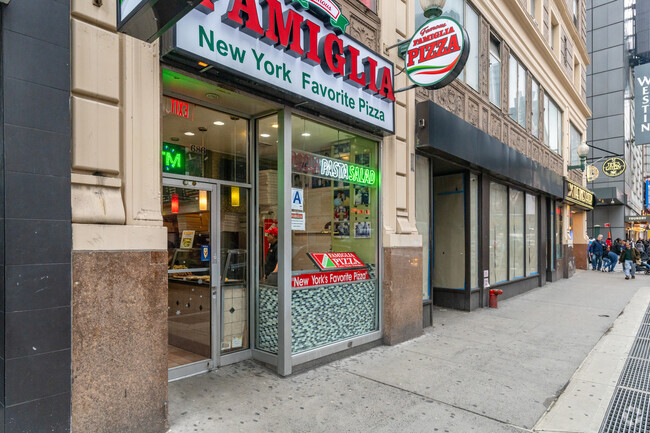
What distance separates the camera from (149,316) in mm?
3637

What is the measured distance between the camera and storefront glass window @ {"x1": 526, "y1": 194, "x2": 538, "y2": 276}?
1399 centimetres

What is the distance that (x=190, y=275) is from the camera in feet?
17.6

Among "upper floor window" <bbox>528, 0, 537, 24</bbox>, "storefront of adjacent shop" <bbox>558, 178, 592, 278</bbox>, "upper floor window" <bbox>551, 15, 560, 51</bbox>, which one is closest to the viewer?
"upper floor window" <bbox>528, 0, 537, 24</bbox>

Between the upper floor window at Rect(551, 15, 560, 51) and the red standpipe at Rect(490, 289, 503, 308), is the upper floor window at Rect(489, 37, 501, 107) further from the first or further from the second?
the upper floor window at Rect(551, 15, 560, 51)

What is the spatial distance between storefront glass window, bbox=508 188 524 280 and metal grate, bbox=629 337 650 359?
520 centimetres

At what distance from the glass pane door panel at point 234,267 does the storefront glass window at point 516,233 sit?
933cm

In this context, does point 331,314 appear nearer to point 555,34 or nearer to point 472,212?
point 472,212

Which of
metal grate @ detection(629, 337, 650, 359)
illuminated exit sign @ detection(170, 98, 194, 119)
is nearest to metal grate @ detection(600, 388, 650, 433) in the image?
metal grate @ detection(629, 337, 650, 359)

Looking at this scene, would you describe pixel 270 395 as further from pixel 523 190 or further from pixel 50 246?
pixel 523 190

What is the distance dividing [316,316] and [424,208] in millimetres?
3818

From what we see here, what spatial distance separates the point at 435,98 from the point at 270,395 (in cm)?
622

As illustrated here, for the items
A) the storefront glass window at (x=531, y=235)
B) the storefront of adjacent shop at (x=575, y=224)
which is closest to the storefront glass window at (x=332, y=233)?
the storefront glass window at (x=531, y=235)

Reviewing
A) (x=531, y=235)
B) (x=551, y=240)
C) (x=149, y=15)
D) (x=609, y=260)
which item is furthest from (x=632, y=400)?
(x=609, y=260)

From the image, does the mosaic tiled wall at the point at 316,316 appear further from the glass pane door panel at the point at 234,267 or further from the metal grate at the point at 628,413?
the metal grate at the point at 628,413
